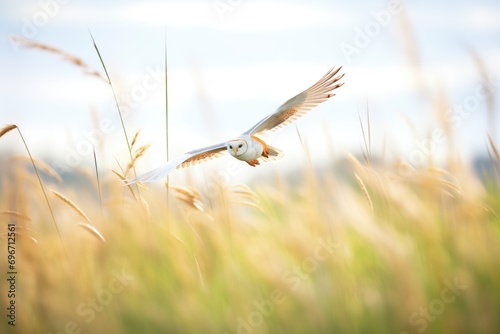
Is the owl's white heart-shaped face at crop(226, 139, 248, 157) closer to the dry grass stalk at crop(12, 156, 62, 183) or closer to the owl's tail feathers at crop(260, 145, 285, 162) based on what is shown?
the owl's tail feathers at crop(260, 145, 285, 162)

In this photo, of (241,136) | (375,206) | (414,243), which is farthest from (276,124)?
(414,243)

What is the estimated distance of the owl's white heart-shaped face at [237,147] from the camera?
168 centimetres

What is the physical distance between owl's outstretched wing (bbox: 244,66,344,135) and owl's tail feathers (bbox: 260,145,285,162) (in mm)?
73

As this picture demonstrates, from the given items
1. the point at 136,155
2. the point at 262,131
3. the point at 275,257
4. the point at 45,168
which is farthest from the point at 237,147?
the point at 45,168

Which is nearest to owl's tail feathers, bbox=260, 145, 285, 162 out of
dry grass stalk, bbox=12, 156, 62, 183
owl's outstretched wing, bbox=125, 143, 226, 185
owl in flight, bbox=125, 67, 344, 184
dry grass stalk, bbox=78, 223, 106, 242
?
owl in flight, bbox=125, 67, 344, 184

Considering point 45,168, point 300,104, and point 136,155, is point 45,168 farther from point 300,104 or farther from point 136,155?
point 300,104

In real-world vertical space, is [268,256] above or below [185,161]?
below

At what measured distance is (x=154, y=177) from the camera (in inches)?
63.9

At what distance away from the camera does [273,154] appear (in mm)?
1875

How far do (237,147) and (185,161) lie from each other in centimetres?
26

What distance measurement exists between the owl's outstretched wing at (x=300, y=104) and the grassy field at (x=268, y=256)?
18 cm

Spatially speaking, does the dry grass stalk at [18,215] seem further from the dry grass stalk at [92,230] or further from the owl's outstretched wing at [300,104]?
the owl's outstretched wing at [300,104]

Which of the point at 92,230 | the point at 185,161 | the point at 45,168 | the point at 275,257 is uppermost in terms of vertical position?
the point at 45,168

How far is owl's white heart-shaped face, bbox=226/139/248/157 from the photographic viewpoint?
168 cm
